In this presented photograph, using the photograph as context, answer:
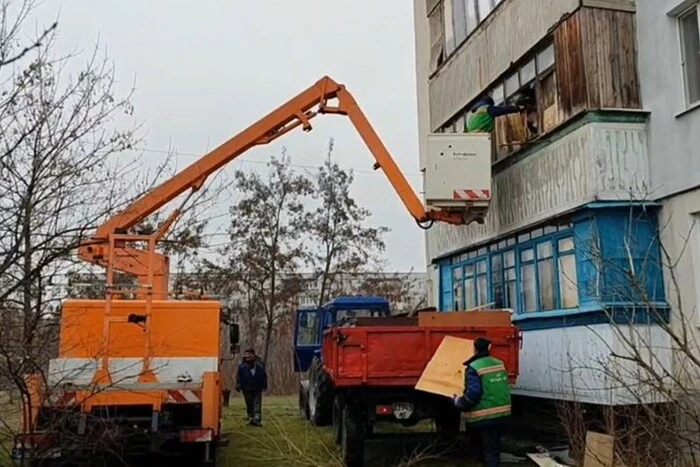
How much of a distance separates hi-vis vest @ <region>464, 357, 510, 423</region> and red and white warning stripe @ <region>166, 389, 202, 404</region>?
363 centimetres

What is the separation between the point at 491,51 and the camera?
48.4 ft

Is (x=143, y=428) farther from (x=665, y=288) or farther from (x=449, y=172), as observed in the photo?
(x=665, y=288)

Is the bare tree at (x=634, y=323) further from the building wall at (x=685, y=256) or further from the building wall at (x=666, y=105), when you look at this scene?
the building wall at (x=666, y=105)

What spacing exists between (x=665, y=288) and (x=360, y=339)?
4355 mm

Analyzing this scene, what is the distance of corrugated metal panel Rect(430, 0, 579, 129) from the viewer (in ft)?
41.8

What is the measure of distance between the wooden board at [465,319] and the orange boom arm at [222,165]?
113 inches

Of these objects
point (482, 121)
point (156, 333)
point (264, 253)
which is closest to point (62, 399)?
point (156, 333)

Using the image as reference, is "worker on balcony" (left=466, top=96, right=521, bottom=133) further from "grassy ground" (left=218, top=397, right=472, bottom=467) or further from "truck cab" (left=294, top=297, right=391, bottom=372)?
"grassy ground" (left=218, top=397, right=472, bottom=467)

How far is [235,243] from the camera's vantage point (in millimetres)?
34969

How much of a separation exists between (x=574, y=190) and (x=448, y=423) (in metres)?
3.89

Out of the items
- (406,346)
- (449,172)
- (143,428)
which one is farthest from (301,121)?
(143,428)

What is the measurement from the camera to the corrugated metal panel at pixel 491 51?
1275 cm

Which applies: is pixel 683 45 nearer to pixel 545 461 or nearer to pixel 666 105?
pixel 666 105

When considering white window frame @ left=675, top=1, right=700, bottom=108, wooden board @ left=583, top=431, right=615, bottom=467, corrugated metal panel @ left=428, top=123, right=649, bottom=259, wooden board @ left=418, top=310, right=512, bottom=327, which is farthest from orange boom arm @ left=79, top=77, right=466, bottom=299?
wooden board @ left=583, top=431, right=615, bottom=467
